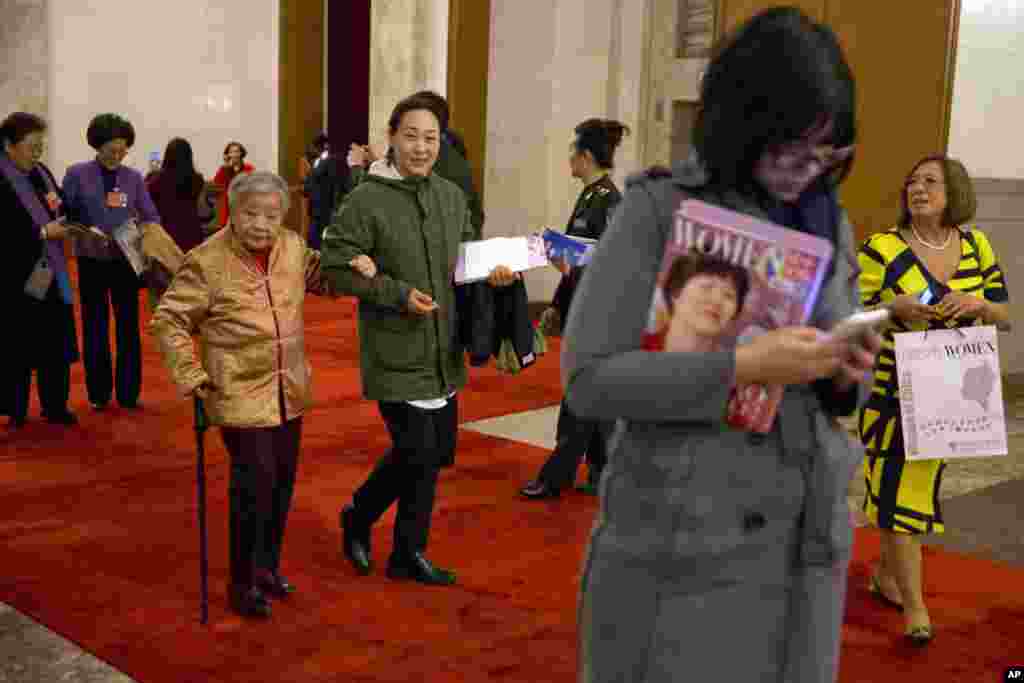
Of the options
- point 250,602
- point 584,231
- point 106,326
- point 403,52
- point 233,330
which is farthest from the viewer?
point 403,52

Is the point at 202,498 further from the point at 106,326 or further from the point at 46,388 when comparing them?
the point at 106,326

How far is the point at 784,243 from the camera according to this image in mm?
1760

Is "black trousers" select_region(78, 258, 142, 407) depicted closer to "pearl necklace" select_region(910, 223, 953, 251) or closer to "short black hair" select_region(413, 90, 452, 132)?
"short black hair" select_region(413, 90, 452, 132)

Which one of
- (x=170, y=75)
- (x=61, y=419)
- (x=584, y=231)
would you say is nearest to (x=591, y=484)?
(x=584, y=231)

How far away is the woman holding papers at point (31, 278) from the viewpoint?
7523 mm

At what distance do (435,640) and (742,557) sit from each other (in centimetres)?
270

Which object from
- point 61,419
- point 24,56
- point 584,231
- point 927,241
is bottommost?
point 61,419

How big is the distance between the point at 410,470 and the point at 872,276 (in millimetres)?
1837

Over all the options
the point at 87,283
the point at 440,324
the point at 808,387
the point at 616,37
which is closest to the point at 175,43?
the point at 616,37

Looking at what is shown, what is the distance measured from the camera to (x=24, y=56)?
16906 millimetres

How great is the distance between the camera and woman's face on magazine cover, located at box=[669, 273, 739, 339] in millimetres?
1775

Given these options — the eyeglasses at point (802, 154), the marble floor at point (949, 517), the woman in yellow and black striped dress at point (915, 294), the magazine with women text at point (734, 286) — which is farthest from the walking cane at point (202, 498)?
the eyeglasses at point (802, 154)

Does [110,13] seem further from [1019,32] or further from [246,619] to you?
[246,619]

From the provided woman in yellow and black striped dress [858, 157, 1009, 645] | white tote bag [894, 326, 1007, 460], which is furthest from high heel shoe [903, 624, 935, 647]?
white tote bag [894, 326, 1007, 460]
